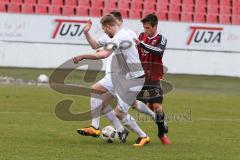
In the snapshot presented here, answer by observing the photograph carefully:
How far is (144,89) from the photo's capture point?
12.7 meters

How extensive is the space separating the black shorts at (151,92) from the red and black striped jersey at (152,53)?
109mm

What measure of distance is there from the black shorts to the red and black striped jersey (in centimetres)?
11

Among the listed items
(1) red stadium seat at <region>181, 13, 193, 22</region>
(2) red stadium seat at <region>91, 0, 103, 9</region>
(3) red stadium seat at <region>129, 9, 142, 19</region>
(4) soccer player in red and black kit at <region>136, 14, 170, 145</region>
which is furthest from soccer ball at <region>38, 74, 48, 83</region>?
(4) soccer player in red and black kit at <region>136, 14, 170, 145</region>

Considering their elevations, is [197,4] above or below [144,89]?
below

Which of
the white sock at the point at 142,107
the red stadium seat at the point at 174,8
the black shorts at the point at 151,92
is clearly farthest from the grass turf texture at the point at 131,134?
the red stadium seat at the point at 174,8

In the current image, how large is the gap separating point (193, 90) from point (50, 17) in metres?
7.41

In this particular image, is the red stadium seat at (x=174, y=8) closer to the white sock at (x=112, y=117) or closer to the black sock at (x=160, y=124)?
the black sock at (x=160, y=124)

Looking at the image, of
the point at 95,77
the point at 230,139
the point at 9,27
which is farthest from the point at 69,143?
the point at 9,27

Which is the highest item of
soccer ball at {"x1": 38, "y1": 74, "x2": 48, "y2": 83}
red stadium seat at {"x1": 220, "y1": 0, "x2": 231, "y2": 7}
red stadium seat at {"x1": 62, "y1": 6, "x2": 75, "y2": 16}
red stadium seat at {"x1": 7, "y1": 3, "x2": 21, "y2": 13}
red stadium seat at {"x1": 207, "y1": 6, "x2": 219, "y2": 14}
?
red stadium seat at {"x1": 7, "y1": 3, "x2": 21, "y2": 13}

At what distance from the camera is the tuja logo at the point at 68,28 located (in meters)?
29.2

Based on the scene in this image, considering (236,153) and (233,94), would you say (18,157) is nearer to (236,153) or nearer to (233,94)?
(236,153)

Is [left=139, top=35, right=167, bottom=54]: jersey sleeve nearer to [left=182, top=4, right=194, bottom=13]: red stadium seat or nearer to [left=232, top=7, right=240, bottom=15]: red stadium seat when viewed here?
[left=182, top=4, right=194, bottom=13]: red stadium seat

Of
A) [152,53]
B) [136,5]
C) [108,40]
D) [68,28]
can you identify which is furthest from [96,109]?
[136,5]

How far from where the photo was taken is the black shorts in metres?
12.7
